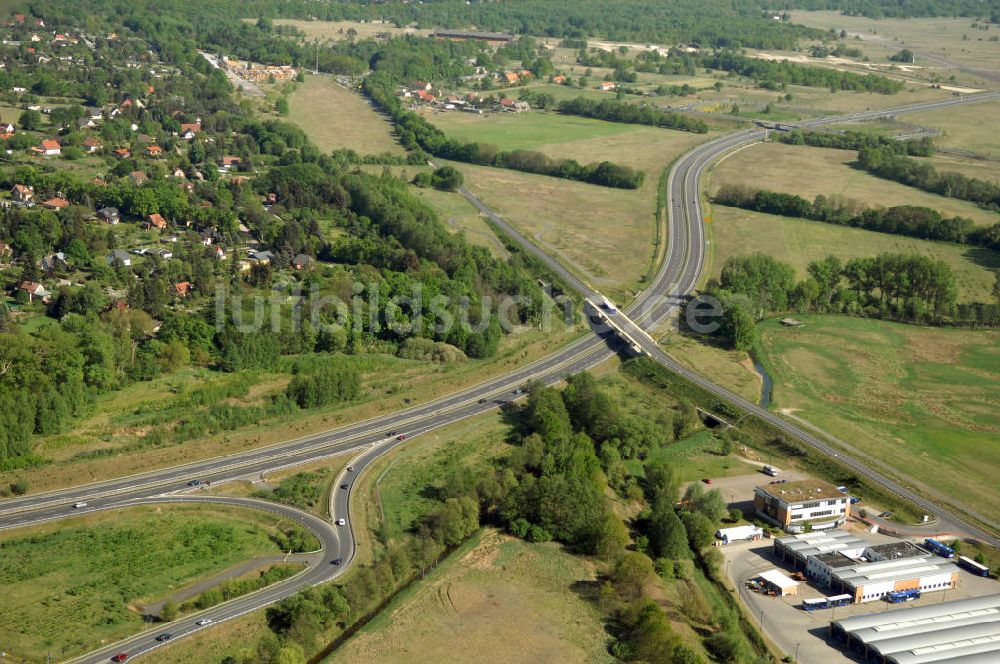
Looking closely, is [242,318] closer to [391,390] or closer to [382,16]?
[391,390]

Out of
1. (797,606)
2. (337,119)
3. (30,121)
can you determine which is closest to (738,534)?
(797,606)

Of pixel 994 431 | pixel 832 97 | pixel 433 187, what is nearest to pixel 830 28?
pixel 832 97

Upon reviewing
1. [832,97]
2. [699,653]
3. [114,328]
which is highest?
[832,97]

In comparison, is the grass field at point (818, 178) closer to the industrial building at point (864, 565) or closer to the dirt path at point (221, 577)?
the industrial building at point (864, 565)

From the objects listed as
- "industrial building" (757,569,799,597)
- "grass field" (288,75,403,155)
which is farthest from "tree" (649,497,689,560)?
"grass field" (288,75,403,155)

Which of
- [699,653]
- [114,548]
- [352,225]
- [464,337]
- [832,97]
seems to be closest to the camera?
[699,653]

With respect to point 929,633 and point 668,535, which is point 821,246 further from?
point 929,633
